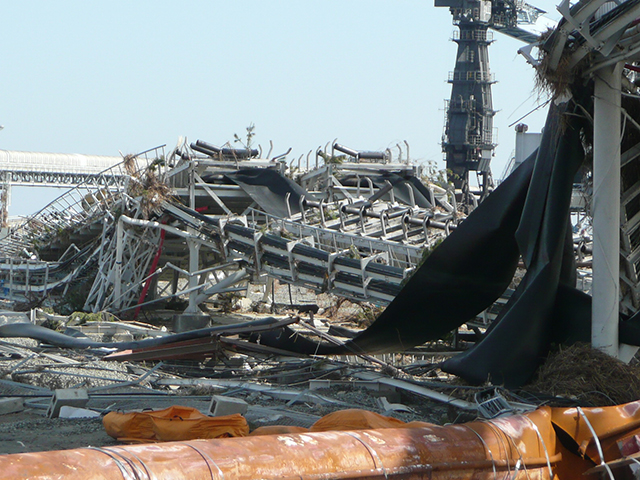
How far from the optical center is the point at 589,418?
5.41 meters

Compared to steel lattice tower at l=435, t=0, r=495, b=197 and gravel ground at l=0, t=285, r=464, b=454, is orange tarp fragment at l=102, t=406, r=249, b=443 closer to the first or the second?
gravel ground at l=0, t=285, r=464, b=454

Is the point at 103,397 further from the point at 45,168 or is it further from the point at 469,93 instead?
the point at 45,168

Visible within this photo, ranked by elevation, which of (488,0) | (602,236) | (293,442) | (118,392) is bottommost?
(118,392)

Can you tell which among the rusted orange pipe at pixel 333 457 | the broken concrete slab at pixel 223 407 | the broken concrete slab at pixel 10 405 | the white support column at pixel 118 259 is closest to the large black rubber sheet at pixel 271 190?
the white support column at pixel 118 259

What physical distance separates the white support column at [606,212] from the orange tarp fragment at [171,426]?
12.9 ft

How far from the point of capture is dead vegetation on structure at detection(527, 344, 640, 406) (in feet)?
24.4

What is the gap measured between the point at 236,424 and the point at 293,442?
217cm

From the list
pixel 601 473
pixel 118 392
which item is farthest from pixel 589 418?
pixel 118 392

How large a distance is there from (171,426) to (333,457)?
2.39 metres

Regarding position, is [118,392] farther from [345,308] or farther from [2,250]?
[2,250]

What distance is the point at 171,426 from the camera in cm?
626

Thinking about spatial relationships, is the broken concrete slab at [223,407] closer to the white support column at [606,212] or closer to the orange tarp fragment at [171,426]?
the orange tarp fragment at [171,426]

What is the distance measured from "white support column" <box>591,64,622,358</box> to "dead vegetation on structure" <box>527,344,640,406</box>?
300 mm

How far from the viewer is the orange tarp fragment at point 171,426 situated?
6.22m
